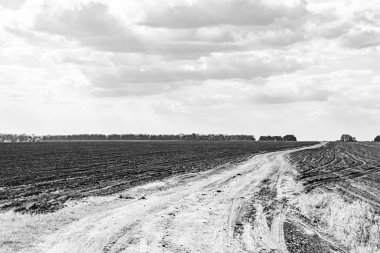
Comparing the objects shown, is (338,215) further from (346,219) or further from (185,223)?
(185,223)

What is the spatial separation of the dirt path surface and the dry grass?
3.32 feet

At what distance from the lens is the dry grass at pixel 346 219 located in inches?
454

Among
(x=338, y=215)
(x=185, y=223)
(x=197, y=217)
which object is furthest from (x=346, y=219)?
(x=185, y=223)

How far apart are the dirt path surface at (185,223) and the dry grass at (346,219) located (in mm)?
1012

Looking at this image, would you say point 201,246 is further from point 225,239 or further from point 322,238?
point 322,238

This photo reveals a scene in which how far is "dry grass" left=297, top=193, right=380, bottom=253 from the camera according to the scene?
454 inches

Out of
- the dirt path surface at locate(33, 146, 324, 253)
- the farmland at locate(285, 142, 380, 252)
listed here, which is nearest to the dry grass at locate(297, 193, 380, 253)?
the farmland at locate(285, 142, 380, 252)

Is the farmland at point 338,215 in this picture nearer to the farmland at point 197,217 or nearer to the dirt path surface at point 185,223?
the farmland at point 197,217

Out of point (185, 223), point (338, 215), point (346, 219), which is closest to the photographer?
point (185, 223)

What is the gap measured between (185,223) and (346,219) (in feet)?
15.7

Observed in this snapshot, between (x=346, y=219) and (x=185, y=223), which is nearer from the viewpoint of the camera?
(x=185, y=223)

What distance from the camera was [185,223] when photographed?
13.6 m

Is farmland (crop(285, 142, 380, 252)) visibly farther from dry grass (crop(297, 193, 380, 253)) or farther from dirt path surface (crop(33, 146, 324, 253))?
dirt path surface (crop(33, 146, 324, 253))

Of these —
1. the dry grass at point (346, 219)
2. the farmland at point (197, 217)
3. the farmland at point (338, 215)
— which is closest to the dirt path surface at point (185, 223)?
the farmland at point (197, 217)
